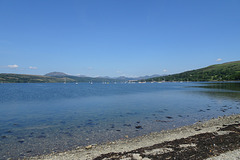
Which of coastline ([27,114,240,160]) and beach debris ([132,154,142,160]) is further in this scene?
coastline ([27,114,240,160])

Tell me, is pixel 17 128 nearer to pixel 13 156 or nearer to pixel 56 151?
pixel 13 156

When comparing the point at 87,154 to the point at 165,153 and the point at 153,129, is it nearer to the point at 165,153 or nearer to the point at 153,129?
the point at 165,153

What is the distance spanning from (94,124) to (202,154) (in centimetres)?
1639

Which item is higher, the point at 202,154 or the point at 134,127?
the point at 202,154

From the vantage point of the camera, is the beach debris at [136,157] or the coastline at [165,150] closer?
the beach debris at [136,157]

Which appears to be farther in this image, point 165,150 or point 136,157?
point 165,150

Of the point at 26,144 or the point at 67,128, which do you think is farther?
the point at 67,128

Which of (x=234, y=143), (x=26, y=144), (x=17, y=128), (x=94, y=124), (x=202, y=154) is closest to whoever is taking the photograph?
(x=202, y=154)

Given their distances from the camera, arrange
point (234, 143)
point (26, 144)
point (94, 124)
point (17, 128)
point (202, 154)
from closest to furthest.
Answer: point (202, 154) → point (234, 143) → point (26, 144) → point (17, 128) → point (94, 124)

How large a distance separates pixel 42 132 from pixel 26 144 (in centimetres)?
412

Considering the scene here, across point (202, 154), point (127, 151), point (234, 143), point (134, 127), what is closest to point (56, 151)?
point (127, 151)

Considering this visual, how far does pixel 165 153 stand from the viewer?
40.4ft

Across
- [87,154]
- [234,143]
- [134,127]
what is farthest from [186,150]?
[134,127]

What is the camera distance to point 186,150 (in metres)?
12.7
